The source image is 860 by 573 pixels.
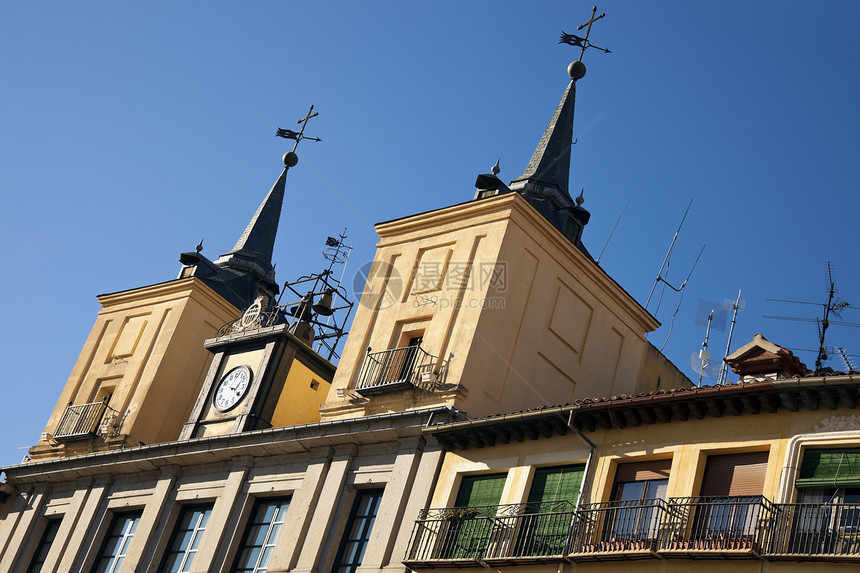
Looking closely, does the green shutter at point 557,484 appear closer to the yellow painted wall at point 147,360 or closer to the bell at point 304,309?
the bell at point 304,309

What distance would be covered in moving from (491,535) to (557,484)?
4.85 ft

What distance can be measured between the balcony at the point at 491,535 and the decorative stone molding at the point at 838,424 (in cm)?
430

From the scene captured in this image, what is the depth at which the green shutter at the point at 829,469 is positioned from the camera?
1653 centimetres

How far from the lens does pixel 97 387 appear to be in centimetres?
3481

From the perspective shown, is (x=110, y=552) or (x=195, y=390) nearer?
(x=110, y=552)

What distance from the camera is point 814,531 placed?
52.9ft

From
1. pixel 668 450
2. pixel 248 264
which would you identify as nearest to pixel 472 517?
pixel 668 450

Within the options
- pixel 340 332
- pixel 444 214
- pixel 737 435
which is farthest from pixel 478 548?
pixel 340 332

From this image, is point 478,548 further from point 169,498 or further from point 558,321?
point 169,498

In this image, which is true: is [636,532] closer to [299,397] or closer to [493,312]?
[493,312]

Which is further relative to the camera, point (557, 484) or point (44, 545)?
point (44, 545)

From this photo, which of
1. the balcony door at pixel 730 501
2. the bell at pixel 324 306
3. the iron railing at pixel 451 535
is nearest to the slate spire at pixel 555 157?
the bell at pixel 324 306

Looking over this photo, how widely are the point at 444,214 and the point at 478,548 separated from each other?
31.9ft

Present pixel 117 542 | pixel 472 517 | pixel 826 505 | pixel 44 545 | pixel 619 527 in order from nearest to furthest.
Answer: pixel 826 505 < pixel 619 527 < pixel 472 517 < pixel 117 542 < pixel 44 545
